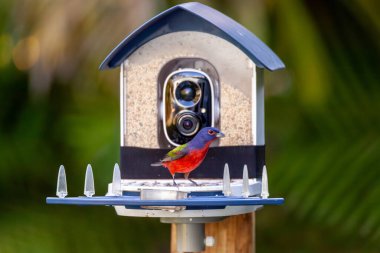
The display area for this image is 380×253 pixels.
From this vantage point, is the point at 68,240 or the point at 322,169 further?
the point at 68,240

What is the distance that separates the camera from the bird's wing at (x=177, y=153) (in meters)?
5.08

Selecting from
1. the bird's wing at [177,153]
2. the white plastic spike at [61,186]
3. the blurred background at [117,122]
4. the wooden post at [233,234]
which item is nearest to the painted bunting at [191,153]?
the bird's wing at [177,153]

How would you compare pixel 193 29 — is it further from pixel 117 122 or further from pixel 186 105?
pixel 117 122

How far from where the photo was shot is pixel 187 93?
17.6 feet

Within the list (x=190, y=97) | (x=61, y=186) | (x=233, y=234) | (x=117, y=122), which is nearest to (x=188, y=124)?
(x=190, y=97)

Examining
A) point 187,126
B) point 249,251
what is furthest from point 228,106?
point 249,251

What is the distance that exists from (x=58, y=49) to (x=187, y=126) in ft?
8.60

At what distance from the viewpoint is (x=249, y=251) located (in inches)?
210

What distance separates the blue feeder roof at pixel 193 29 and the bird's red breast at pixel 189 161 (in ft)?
1.47

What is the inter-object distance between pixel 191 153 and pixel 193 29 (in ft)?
1.88

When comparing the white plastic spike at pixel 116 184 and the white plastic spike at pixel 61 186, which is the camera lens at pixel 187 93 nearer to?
the white plastic spike at pixel 116 184

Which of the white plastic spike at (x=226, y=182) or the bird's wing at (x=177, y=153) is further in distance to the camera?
the bird's wing at (x=177, y=153)

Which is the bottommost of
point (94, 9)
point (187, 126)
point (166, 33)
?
point (187, 126)

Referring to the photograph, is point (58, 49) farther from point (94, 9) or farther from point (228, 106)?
point (228, 106)
